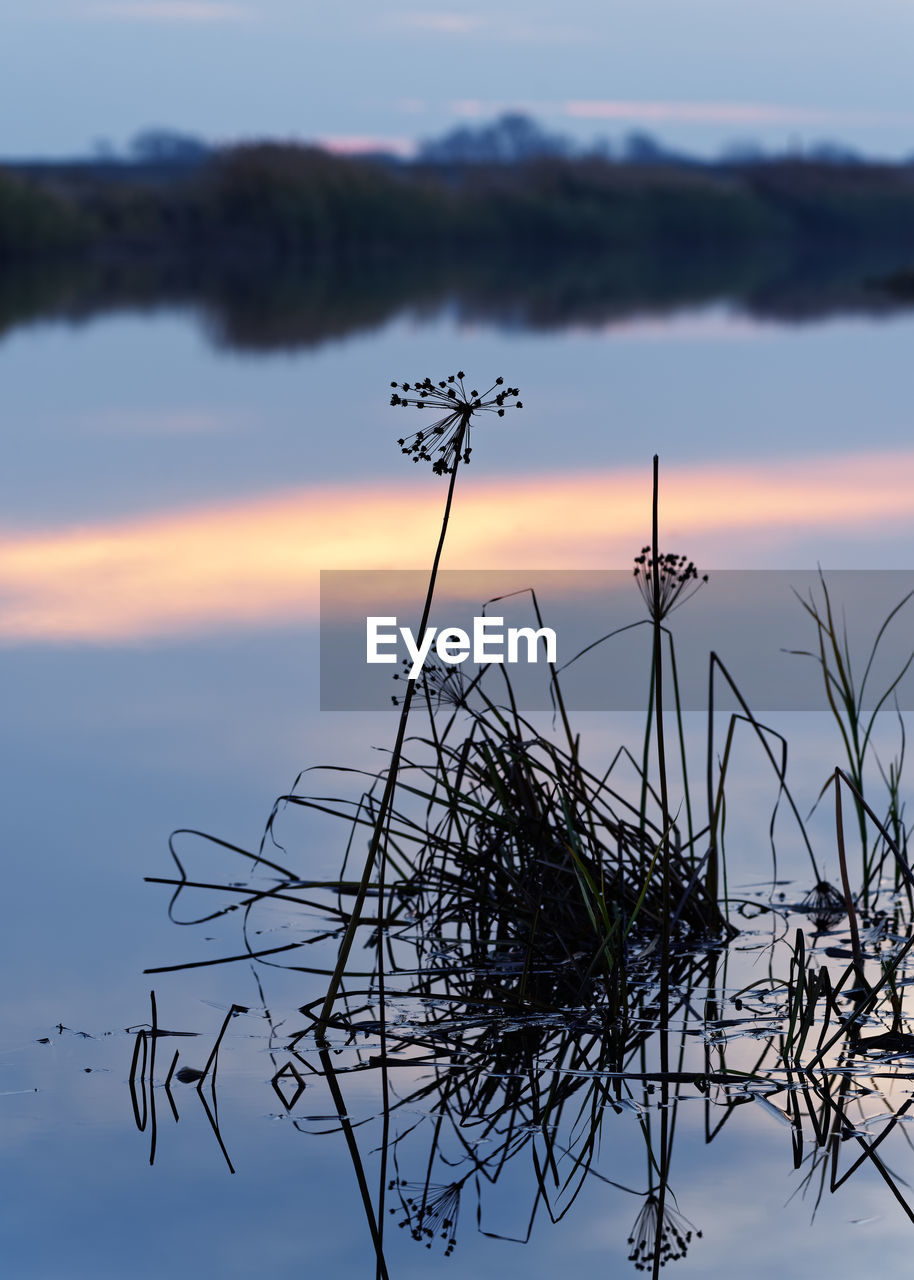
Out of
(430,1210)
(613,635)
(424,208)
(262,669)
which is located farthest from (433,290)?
(430,1210)

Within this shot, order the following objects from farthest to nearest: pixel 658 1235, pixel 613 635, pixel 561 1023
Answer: pixel 613 635
pixel 561 1023
pixel 658 1235

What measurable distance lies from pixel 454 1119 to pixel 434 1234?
9.1 inches

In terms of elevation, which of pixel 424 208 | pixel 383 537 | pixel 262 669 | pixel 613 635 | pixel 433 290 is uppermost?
pixel 424 208

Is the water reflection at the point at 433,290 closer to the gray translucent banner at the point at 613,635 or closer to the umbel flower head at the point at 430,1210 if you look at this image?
the gray translucent banner at the point at 613,635

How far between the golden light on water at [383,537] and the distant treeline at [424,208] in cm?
1420

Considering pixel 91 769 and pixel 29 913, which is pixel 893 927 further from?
pixel 91 769

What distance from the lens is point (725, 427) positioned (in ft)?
29.7

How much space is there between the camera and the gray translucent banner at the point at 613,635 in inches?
154

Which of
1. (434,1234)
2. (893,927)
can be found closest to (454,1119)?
(434,1234)

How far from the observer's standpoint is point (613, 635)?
3.56 metres

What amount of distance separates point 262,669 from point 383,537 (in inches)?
65.9

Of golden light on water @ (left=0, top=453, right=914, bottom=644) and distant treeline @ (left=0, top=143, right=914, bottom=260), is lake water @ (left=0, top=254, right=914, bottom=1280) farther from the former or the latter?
distant treeline @ (left=0, top=143, right=914, bottom=260)

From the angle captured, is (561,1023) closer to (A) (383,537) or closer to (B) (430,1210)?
(B) (430,1210)

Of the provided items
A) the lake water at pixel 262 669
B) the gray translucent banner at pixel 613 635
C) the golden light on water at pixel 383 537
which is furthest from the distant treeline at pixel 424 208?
the gray translucent banner at pixel 613 635
